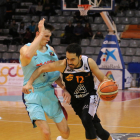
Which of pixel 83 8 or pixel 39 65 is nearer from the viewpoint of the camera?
pixel 39 65

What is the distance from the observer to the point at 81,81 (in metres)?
5.07

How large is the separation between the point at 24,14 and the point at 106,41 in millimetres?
8381

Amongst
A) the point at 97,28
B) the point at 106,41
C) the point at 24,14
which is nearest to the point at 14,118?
the point at 106,41

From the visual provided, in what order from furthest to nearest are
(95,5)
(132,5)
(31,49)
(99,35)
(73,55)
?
(132,5) → (99,35) → (95,5) → (73,55) → (31,49)

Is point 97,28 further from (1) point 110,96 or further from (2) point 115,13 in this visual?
(1) point 110,96

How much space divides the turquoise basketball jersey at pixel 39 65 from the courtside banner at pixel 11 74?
9.91m

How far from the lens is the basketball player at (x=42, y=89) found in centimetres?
488

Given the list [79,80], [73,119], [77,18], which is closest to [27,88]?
[79,80]

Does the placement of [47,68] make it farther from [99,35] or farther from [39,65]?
[99,35]

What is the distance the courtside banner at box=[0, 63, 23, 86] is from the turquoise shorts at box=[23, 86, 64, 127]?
32.8 ft

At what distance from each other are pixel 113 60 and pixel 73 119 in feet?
22.5

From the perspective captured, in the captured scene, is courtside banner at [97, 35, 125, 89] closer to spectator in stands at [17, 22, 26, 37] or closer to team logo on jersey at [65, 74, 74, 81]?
spectator in stands at [17, 22, 26, 37]

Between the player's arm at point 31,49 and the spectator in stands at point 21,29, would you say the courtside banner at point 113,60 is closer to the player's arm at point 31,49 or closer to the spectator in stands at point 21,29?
the spectator in stands at point 21,29

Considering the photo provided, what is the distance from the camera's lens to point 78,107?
5211 millimetres
